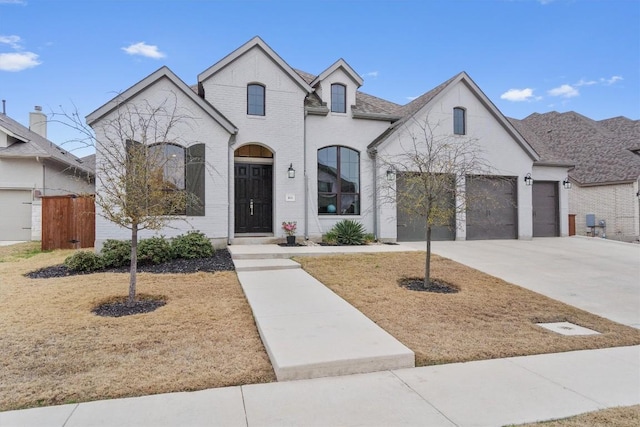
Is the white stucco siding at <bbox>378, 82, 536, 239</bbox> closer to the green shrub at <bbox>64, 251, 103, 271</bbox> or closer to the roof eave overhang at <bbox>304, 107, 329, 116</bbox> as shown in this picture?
the roof eave overhang at <bbox>304, 107, 329, 116</bbox>

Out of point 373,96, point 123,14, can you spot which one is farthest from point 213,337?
point 373,96

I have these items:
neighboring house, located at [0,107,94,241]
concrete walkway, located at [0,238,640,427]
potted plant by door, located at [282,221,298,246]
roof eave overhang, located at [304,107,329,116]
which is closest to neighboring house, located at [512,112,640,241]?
roof eave overhang, located at [304,107,329,116]

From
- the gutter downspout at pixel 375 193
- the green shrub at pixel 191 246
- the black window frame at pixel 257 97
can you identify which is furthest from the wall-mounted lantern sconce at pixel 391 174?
the green shrub at pixel 191 246

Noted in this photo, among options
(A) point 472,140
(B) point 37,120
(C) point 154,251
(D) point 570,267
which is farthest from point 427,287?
(B) point 37,120

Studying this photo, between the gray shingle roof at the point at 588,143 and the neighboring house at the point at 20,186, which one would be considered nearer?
the neighboring house at the point at 20,186

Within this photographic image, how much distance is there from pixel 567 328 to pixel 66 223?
578 inches

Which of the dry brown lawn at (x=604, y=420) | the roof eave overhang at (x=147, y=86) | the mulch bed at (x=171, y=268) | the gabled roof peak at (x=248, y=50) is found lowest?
the dry brown lawn at (x=604, y=420)

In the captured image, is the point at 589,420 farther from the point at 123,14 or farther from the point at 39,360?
the point at 123,14

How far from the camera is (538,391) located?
11.1 ft

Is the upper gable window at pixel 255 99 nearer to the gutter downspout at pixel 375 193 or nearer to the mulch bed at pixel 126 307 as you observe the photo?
the gutter downspout at pixel 375 193

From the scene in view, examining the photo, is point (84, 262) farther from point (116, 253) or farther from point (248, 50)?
point (248, 50)

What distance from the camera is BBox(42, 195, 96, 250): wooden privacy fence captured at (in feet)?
40.1

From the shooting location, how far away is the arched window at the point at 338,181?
1294 centimetres

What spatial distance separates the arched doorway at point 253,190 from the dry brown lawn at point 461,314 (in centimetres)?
410
